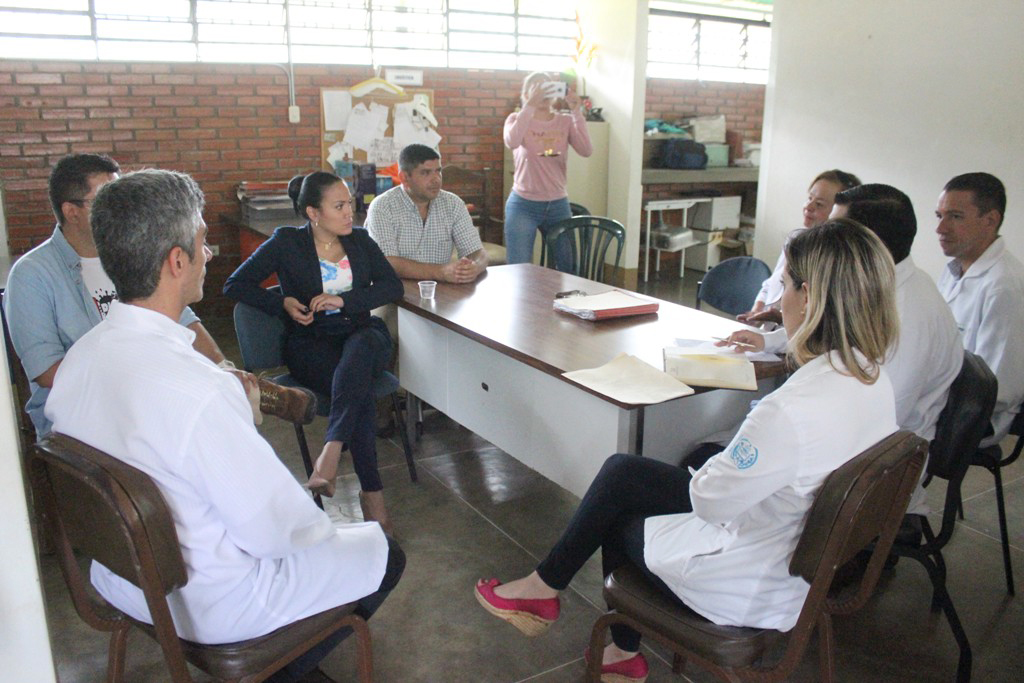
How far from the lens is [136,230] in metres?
1.38

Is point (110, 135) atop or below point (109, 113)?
below

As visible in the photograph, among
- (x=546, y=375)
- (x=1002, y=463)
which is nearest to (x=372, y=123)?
(x=546, y=375)

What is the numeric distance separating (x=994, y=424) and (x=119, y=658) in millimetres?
2444

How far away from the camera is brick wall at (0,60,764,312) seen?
503cm

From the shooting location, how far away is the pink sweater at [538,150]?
520 centimetres

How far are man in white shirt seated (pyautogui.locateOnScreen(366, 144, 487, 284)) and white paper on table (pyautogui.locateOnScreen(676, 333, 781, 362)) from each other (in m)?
1.16

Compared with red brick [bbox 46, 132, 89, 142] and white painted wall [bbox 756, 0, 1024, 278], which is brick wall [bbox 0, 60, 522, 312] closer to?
red brick [bbox 46, 132, 89, 142]

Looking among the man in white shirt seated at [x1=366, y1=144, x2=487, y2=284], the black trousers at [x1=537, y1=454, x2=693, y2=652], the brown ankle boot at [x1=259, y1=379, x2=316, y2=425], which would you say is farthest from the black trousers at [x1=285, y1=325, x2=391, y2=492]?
the black trousers at [x1=537, y1=454, x2=693, y2=652]

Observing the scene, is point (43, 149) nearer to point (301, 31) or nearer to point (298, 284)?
point (301, 31)

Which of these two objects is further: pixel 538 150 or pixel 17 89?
pixel 538 150

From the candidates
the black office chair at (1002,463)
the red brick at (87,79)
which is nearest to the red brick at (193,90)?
the red brick at (87,79)

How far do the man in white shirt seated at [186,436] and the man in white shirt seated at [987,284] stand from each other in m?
2.04

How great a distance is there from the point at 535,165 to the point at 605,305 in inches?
101

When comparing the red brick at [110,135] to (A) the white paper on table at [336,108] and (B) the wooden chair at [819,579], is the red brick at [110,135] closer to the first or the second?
(A) the white paper on table at [336,108]
